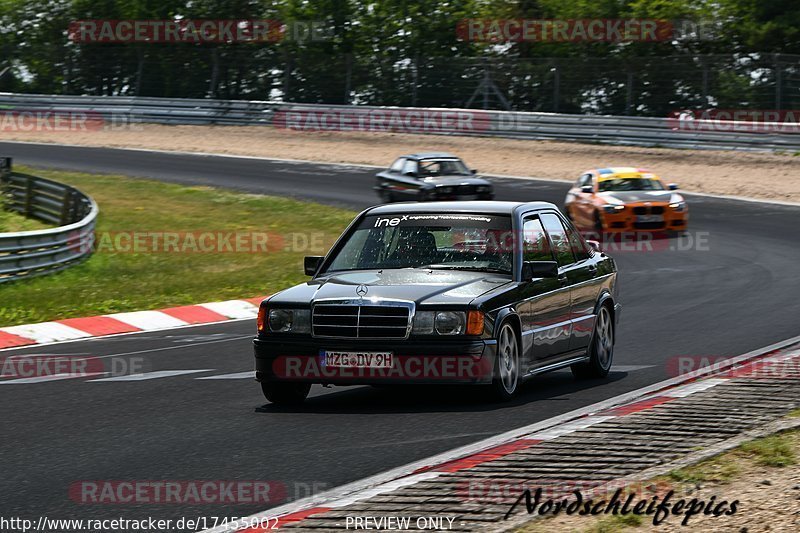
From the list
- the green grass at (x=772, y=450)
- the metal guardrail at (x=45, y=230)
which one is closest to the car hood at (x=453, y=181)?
the metal guardrail at (x=45, y=230)

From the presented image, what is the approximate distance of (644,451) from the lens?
7176 millimetres

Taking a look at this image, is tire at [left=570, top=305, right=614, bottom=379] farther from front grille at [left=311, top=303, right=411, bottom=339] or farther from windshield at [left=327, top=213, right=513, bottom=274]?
front grille at [left=311, top=303, right=411, bottom=339]

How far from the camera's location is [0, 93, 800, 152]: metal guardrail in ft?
121

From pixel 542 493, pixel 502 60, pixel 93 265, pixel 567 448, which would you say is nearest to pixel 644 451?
pixel 567 448

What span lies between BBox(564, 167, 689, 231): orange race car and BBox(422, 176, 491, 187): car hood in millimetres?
2721

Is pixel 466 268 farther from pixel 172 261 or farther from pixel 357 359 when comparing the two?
pixel 172 261

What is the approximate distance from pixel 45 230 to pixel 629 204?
1050 centimetres

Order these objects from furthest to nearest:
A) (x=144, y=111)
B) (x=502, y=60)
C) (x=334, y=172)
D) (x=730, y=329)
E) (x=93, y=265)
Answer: (x=144, y=111), (x=502, y=60), (x=334, y=172), (x=93, y=265), (x=730, y=329)

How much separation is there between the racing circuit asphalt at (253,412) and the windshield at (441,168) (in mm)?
10352

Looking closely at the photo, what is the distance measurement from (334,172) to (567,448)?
30146 millimetres

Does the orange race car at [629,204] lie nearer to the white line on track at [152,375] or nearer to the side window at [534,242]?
the white line on track at [152,375]

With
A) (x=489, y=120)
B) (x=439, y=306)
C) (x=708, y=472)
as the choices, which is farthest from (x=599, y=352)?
(x=489, y=120)

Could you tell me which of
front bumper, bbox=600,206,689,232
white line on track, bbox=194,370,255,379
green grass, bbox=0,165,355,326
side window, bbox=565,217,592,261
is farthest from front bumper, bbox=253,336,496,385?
front bumper, bbox=600,206,689,232

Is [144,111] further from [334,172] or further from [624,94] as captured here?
[624,94]
